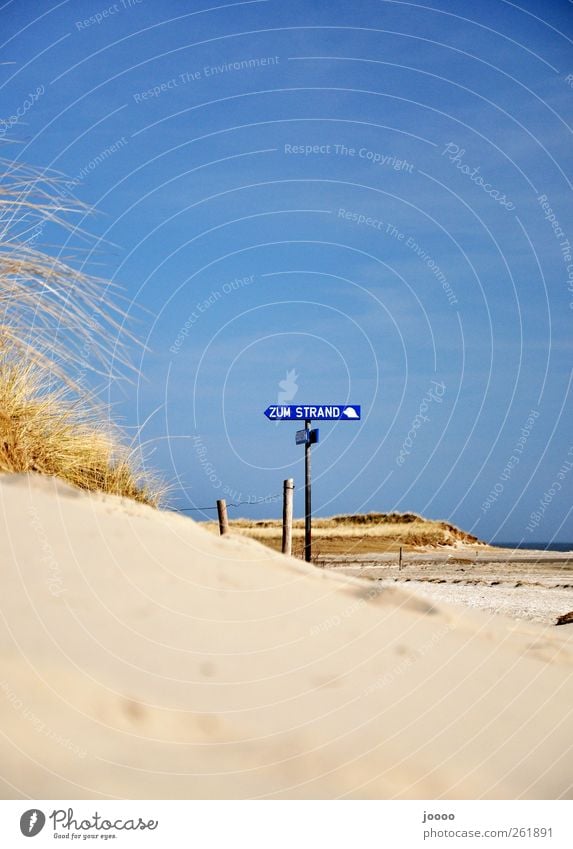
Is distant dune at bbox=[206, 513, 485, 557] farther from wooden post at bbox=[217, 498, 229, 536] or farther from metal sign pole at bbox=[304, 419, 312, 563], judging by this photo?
wooden post at bbox=[217, 498, 229, 536]

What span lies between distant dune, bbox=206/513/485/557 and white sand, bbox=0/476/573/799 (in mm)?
17665

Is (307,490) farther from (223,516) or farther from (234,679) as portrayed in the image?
(234,679)

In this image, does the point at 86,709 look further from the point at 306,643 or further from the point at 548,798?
the point at 548,798

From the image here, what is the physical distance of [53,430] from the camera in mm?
5652

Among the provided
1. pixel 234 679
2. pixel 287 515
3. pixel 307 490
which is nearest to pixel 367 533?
pixel 307 490

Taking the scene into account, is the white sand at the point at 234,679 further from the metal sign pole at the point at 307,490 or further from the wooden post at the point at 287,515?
the metal sign pole at the point at 307,490

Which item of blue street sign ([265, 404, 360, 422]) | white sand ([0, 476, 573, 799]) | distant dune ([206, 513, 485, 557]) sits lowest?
distant dune ([206, 513, 485, 557])

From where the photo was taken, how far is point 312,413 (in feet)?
39.9

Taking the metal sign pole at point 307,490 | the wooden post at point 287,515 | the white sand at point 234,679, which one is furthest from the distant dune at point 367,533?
the white sand at point 234,679

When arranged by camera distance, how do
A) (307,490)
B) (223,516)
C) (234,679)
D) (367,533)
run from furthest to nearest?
(367,533) → (307,490) → (223,516) → (234,679)

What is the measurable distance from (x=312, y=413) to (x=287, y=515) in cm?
229

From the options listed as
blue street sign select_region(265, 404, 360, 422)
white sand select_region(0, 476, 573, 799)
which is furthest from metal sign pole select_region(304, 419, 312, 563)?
white sand select_region(0, 476, 573, 799)

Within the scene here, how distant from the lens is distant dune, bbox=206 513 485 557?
2356 centimetres
